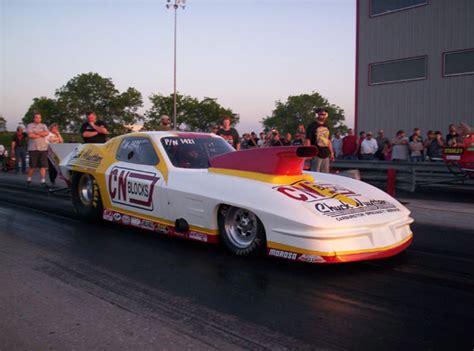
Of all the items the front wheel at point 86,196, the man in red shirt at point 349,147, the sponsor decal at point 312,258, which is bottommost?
the sponsor decal at point 312,258

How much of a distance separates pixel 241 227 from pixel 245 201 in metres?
0.35

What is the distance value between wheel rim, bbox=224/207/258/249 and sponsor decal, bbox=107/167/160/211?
114 cm

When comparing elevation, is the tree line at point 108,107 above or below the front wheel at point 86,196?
above

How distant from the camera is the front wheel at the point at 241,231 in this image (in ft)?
14.7

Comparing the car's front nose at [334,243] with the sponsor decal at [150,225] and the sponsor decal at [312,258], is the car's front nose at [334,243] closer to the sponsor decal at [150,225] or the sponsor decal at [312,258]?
the sponsor decal at [312,258]

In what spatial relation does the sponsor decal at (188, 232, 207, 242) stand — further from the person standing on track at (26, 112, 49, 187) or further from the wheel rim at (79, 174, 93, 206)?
the person standing on track at (26, 112, 49, 187)

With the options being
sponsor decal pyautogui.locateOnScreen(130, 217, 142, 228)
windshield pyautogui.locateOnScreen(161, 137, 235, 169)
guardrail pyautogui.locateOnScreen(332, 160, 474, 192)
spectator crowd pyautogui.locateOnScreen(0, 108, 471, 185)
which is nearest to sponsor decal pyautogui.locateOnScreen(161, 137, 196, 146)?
windshield pyautogui.locateOnScreen(161, 137, 235, 169)

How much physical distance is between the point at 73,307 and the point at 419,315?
2.33 m

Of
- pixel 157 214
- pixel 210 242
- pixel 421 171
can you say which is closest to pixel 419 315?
pixel 210 242

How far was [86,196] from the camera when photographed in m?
6.91

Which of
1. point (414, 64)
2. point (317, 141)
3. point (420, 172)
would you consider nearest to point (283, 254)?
point (317, 141)

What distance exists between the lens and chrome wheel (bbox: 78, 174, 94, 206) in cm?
682

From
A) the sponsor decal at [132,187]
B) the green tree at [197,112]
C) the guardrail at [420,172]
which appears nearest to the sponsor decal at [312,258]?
the sponsor decal at [132,187]

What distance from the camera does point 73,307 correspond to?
3.31m
